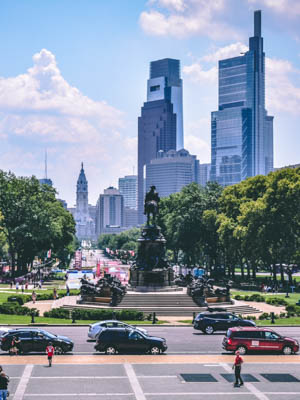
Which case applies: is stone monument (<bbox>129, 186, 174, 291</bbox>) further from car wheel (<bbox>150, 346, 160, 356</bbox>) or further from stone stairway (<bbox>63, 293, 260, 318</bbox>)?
car wheel (<bbox>150, 346, 160, 356</bbox>)

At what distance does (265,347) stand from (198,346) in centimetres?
455

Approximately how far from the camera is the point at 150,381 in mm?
31734

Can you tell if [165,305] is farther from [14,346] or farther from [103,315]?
[14,346]

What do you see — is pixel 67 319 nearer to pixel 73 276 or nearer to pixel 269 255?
pixel 269 255

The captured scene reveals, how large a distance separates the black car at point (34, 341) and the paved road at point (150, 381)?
312 centimetres

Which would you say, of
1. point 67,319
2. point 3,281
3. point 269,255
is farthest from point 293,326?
point 3,281

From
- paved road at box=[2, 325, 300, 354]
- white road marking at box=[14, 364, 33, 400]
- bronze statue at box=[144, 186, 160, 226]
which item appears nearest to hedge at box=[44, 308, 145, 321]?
paved road at box=[2, 325, 300, 354]

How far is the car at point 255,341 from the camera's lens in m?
39.2

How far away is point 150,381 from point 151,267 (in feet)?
129

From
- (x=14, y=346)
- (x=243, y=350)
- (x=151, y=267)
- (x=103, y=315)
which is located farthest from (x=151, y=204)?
(x=14, y=346)

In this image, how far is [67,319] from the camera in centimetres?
5484

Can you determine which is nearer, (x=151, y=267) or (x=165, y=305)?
(x=165, y=305)

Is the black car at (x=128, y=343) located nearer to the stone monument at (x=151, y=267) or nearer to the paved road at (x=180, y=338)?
the paved road at (x=180, y=338)

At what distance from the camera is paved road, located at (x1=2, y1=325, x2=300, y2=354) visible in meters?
40.5
